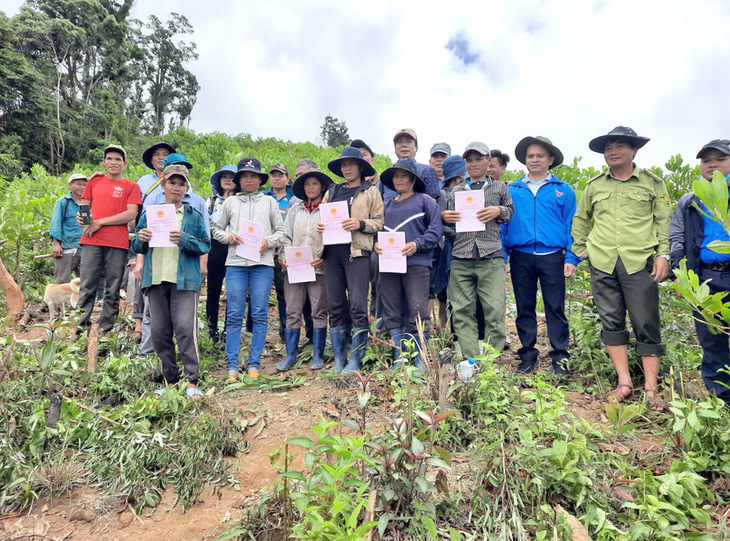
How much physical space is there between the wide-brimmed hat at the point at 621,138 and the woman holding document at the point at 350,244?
1874 millimetres

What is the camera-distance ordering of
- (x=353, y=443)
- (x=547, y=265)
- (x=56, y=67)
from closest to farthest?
(x=353, y=443), (x=547, y=265), (x=56, y=67)

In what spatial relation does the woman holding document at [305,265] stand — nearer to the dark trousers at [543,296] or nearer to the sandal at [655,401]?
the dark trousers at [543,296]

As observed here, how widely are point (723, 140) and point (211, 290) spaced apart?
15.4ft

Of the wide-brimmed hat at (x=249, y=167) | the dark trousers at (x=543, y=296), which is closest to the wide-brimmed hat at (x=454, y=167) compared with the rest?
the dark trousers at (x=543, y=296)

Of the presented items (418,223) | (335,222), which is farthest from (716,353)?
(335,222)

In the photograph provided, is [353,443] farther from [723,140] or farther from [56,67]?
[56,67]

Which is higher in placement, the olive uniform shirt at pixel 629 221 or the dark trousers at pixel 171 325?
the olive uniform shirt at pixel 629 221

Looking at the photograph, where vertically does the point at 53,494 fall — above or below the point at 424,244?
below

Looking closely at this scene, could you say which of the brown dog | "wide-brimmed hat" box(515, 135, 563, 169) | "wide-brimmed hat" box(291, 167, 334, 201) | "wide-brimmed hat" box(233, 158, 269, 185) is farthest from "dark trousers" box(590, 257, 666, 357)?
the brown dog

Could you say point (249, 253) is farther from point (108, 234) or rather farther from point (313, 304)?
point (108, 234)

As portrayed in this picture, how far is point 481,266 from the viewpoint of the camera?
150 inches

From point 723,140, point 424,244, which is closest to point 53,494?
point 424,244

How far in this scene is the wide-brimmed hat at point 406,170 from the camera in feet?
12.9

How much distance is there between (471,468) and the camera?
2283mm
